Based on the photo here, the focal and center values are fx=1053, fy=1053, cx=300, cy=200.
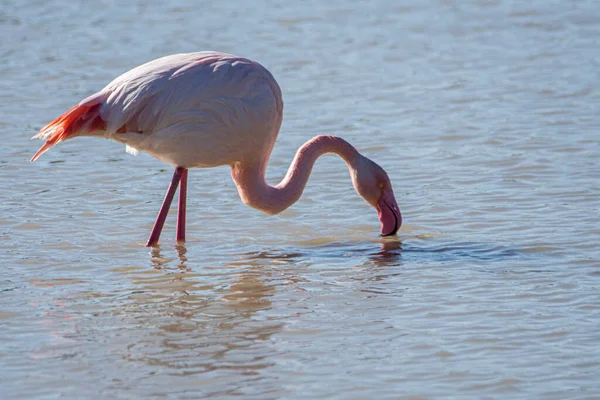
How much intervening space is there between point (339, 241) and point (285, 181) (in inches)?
24.5

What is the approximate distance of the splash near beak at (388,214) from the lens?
8062mm

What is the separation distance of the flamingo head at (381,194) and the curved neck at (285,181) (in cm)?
14

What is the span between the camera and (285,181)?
806cm

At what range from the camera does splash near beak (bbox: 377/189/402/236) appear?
8.06 metres

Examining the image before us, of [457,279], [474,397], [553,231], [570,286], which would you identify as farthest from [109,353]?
[553,231]

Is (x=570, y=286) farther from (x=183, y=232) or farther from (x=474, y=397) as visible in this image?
(x=183, y=232)

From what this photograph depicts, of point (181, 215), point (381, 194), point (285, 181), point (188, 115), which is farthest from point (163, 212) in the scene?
point (381, 194)

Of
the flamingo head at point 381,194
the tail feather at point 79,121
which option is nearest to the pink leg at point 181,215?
the tail feather at point 79,121

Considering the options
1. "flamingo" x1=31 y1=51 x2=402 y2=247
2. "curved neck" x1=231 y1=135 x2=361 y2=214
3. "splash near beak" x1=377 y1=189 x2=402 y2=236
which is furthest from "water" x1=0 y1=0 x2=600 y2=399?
"flamingo" x1=31 y1=51 x2=402 y2=247

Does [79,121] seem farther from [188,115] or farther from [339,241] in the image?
[339,241]

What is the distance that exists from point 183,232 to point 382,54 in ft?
23.0

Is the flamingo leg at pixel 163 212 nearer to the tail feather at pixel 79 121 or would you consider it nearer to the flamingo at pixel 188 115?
the flamingo at pixel 188 115

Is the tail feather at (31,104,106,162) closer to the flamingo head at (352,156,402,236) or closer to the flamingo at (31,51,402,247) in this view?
the flamingo at (31,51,402,247)

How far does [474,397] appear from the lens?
194 inches
